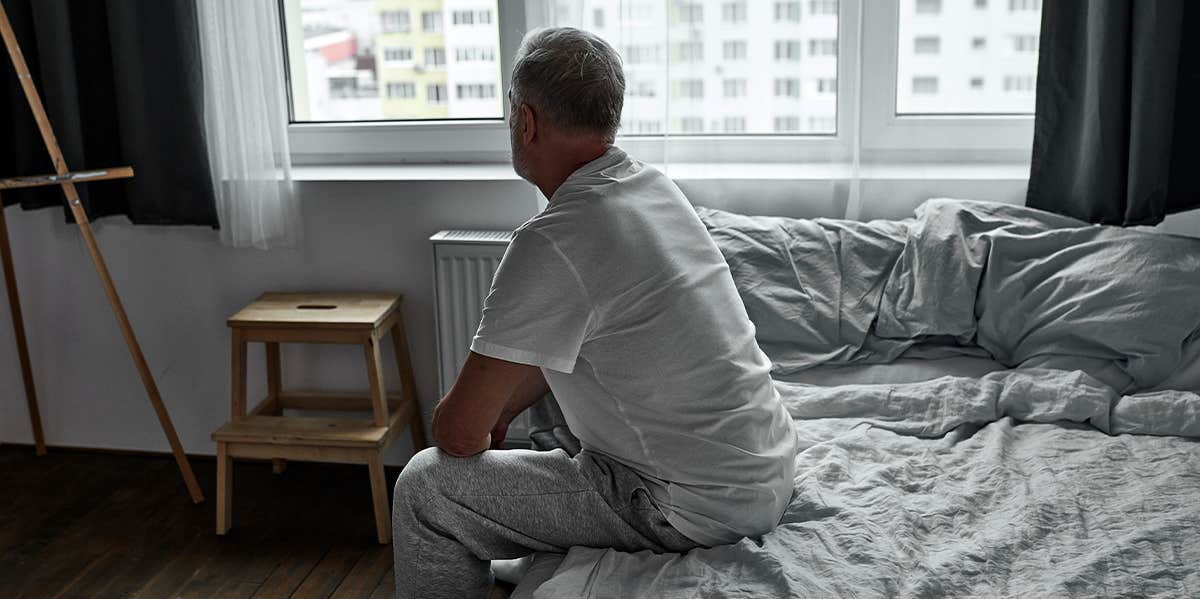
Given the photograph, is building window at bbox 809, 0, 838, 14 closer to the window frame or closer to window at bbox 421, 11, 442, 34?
the window frame

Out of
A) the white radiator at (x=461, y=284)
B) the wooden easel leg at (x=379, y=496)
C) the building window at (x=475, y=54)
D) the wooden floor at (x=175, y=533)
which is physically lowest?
the wooden floor at (x=175, y=533)

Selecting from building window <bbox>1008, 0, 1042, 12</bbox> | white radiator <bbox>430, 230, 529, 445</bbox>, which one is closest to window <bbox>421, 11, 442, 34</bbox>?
white radiator <bbox>430, 230, 529, 445</bbox>

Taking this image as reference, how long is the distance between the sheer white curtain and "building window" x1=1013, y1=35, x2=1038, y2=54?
1761mm

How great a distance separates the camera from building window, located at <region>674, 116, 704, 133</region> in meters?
2.68

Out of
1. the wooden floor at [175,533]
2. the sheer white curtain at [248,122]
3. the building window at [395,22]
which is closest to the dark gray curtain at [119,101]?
the sheer white curtain at [248,122]

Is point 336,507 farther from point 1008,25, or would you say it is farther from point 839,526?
point 1008,25

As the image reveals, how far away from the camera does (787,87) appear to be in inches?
105

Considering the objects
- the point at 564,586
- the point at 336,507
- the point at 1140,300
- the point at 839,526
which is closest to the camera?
the point at 564,586

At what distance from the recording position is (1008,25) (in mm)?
2596

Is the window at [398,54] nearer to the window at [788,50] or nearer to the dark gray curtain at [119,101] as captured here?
the dark gray curtain at [119,101]

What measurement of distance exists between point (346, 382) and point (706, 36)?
1.31m

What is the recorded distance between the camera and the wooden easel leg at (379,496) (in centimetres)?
261

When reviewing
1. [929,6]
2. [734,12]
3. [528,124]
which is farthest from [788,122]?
[528,124]

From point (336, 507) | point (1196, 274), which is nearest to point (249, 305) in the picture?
point (336, 507)
